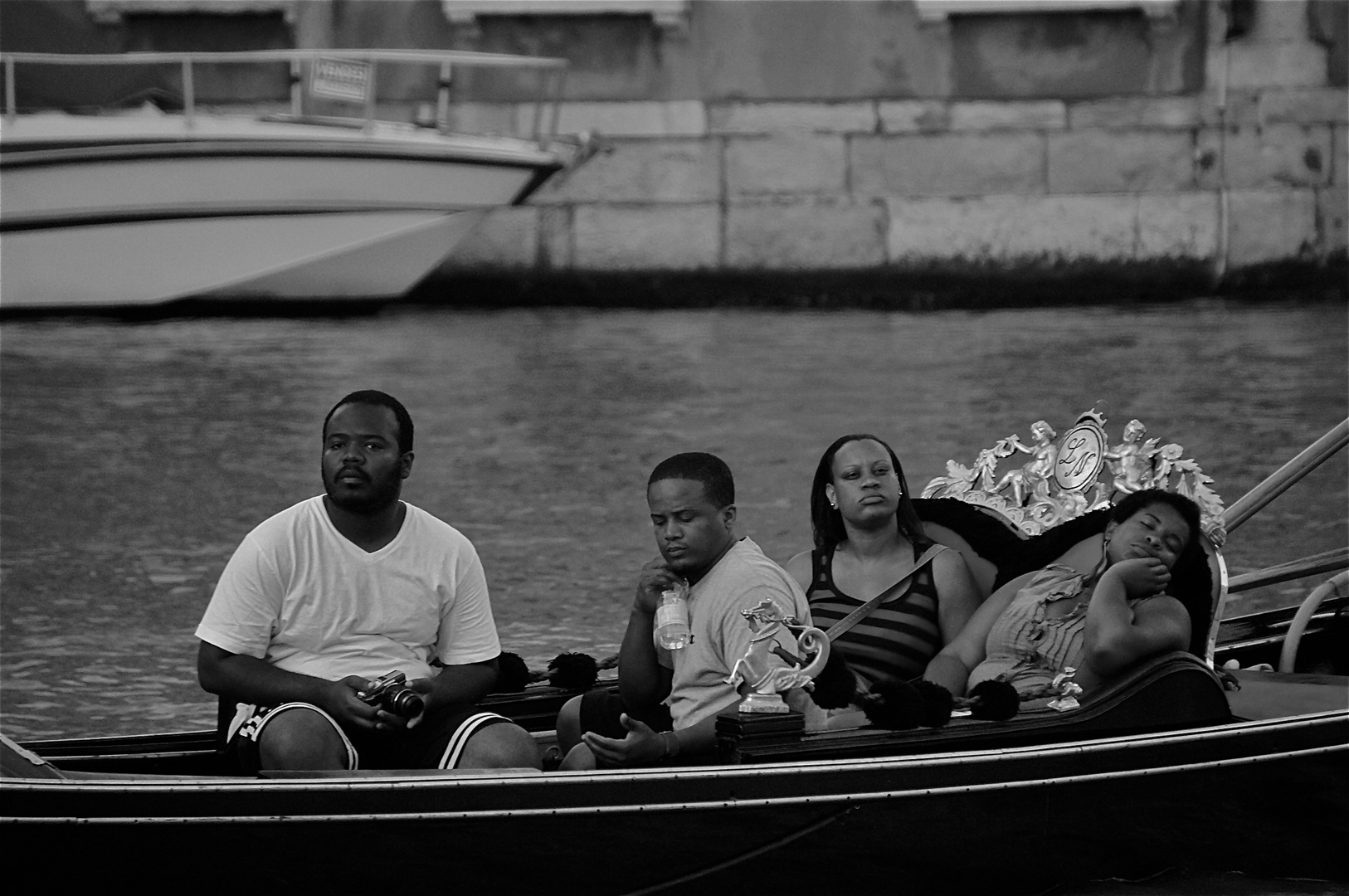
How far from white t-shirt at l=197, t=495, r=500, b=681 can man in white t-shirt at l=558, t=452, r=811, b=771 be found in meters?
0.36

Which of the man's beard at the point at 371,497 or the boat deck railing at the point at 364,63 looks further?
the boat deck railing at the point at 364,63

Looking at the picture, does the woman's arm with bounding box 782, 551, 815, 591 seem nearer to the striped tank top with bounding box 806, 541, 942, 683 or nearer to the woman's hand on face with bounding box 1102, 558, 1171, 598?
the striped tank top with bounding box 806, 541, 942, 683

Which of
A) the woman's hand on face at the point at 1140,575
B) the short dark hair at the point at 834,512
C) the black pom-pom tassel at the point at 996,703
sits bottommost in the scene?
the black pom-pom tassel at the point at 996,703

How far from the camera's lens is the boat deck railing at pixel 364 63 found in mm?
12781

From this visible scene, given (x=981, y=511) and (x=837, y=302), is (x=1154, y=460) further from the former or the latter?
(x=837, y=302)

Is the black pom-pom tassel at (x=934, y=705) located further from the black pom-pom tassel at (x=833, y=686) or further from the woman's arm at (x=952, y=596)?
the woman's arm at (x=952, y=596)

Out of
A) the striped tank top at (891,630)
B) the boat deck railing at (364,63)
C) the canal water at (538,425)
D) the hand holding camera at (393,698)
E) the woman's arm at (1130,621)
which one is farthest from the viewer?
the boat deck railing at (364,63)

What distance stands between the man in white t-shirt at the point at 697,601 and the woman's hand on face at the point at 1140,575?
62 centimetres

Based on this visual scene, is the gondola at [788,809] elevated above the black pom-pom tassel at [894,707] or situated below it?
below

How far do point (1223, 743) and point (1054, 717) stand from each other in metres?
0.33

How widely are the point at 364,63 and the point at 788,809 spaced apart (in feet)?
34.9

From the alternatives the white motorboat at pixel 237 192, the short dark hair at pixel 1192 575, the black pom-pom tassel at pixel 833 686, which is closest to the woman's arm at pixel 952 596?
the short dark hair at pixel 1192 575

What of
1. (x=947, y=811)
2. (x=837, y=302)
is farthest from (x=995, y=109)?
(x=947, y=811)

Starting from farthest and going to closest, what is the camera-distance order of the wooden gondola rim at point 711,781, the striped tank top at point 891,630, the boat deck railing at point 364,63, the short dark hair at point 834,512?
the boat deck railing at point 364,63 → the short dark hair at point 834,512 → the striped tank top at point 891,630 → the wooden gondola rim at point 711,781
